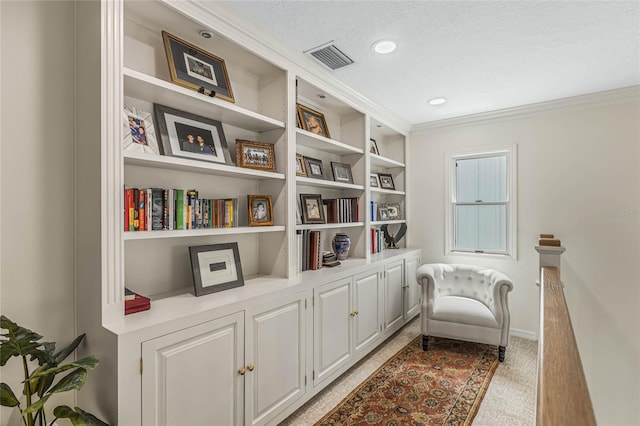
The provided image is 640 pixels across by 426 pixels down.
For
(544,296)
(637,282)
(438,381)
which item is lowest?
(438,381)

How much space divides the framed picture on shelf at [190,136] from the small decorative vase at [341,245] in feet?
4.60

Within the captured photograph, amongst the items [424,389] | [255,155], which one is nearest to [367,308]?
[424,389]

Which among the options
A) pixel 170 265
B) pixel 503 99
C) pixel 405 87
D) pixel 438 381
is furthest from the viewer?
pixel 503 99

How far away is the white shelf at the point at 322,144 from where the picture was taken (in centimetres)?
259

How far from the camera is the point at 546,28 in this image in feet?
6.63

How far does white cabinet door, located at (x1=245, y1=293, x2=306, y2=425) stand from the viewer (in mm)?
1812

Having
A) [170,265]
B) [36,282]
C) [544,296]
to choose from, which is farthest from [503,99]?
[36,282]

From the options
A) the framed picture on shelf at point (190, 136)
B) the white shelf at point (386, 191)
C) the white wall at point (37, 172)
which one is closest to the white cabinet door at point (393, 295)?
the white shelf at point (386, 191)

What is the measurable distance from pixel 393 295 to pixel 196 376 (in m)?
2.36

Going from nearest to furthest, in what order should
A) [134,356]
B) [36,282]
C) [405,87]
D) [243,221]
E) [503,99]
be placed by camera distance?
[134,356], [36,282], [243,221], [405,87], [503,99]

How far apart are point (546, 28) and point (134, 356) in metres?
2.97

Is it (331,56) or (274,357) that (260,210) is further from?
(331,56)

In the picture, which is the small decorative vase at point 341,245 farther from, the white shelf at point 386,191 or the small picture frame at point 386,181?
the small picture frame at point 386,181

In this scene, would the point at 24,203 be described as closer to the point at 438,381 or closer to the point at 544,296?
the point at 544,296
